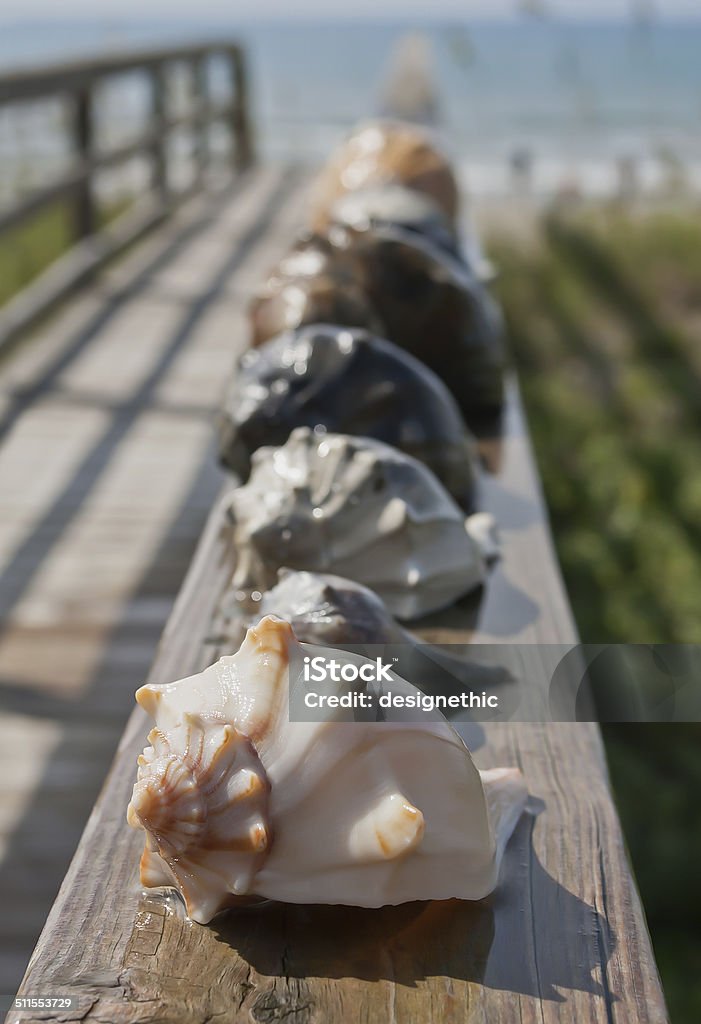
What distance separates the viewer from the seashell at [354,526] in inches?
49.7

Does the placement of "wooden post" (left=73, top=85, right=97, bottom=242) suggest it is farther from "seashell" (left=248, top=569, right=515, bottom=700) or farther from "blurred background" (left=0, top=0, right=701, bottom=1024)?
"seashell" (left=248, top=569, right=515, bottom=700)

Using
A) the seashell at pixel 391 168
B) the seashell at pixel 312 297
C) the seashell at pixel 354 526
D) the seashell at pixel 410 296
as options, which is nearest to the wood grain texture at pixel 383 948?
the seashell at pixel 354 526

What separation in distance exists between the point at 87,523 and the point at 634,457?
2.91 metres

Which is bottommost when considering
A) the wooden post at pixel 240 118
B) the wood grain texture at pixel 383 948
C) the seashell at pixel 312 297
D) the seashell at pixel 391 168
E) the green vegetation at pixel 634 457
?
the green vegetation at pixel 634 457

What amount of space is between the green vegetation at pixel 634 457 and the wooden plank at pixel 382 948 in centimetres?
179

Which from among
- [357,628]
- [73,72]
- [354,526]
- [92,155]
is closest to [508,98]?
[92,155]

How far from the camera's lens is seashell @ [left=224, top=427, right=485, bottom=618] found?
126 centimetres

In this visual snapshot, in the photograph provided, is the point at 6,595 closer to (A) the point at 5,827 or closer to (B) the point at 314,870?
(A) the point at 5,827

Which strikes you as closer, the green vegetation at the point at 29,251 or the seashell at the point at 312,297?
the seashell at the point at 312,297

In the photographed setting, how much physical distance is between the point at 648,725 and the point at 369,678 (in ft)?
8.54

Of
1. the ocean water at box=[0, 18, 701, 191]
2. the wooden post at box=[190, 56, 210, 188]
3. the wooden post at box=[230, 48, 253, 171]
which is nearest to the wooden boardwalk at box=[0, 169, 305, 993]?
the ocean water at box=[0, 18, 701, 191]

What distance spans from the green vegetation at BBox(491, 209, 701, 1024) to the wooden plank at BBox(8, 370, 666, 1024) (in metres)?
1.79

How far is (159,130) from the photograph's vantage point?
18.5 ft

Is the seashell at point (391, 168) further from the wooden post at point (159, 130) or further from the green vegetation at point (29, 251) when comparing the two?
the green vegetation at point (29, 251)
